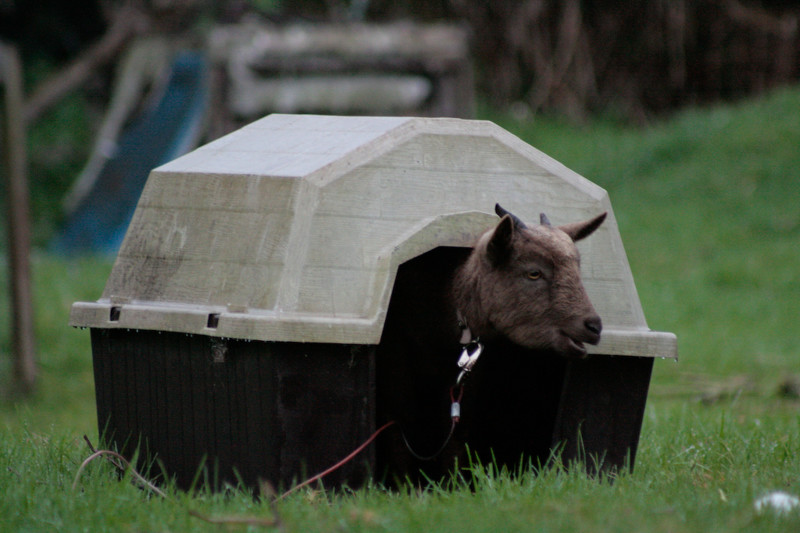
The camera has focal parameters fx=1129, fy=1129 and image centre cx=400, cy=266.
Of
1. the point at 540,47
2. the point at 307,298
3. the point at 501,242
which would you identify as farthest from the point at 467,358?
the point at 540,47

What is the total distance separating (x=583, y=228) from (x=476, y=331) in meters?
0.64

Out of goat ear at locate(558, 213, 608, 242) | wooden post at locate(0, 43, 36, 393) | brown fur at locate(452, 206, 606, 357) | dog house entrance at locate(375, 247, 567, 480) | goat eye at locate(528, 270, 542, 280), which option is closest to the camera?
brown fur at locate(452, 206, 606, 357)

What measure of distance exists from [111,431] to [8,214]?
14.9ft

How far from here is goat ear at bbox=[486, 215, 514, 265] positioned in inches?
177

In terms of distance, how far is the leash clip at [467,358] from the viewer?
479 centimetres

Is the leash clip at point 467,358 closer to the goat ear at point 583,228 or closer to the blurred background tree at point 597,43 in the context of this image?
the goat ear at point 583,228

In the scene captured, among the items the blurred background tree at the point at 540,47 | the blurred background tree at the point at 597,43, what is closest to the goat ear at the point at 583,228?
the blurred background tree at the point at 540,47

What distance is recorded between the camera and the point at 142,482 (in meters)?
4.62

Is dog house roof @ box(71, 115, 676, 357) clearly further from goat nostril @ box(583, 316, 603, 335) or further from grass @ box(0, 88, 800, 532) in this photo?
grass @ box(0, 88, 800, 532)

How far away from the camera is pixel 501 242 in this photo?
4582 millimetres

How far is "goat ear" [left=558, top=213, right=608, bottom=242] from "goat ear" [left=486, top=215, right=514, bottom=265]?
0.32 m

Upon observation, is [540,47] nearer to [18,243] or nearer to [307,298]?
[18,243]

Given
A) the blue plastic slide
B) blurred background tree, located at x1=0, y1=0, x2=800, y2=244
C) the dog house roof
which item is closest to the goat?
the dog house roof

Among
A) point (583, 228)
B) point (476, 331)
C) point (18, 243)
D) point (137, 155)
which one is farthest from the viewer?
point (137, 155)
